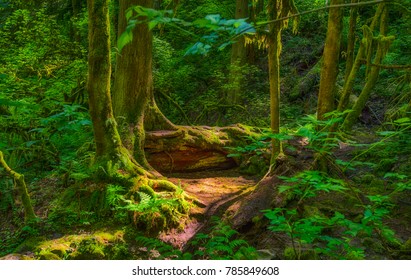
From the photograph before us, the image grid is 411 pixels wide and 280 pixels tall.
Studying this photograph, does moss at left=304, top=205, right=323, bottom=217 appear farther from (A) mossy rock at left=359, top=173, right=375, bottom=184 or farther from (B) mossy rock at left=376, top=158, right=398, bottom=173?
(B) mossy rock at left=376, top=158, right=398, bottom=173

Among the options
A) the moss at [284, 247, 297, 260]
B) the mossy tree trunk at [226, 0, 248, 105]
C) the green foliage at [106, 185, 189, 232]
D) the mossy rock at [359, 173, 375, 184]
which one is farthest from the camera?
the mossy tree trunk at [226, 0, 248, 105]

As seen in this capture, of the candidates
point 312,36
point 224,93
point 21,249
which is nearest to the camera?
point 21,249

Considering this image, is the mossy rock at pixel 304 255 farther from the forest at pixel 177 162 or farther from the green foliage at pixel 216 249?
the green foliage at pixel 216 249

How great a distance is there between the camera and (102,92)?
6.57 metres

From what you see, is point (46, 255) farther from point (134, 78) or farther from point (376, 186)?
point (376, 186)

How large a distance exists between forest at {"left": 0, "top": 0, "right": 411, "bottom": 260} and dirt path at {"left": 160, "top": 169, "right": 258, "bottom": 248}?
1.7 inches

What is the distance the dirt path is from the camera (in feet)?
21.0

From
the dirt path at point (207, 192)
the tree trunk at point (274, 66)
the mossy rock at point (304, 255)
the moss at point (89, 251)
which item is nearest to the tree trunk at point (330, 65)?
the tree trunk at point (274, 66)

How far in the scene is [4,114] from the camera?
9.11m

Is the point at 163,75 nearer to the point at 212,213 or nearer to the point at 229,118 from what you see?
the point at 229,118

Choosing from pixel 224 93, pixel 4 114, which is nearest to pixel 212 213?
pixel 4 114

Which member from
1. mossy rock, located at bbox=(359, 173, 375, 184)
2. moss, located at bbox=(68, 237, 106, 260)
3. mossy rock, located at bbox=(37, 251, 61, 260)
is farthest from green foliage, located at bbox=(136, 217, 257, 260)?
mossy rock, located at bbox=(359, 173, 375, 184)

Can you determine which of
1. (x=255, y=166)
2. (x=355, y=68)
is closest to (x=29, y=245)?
(x=255, y=166)
